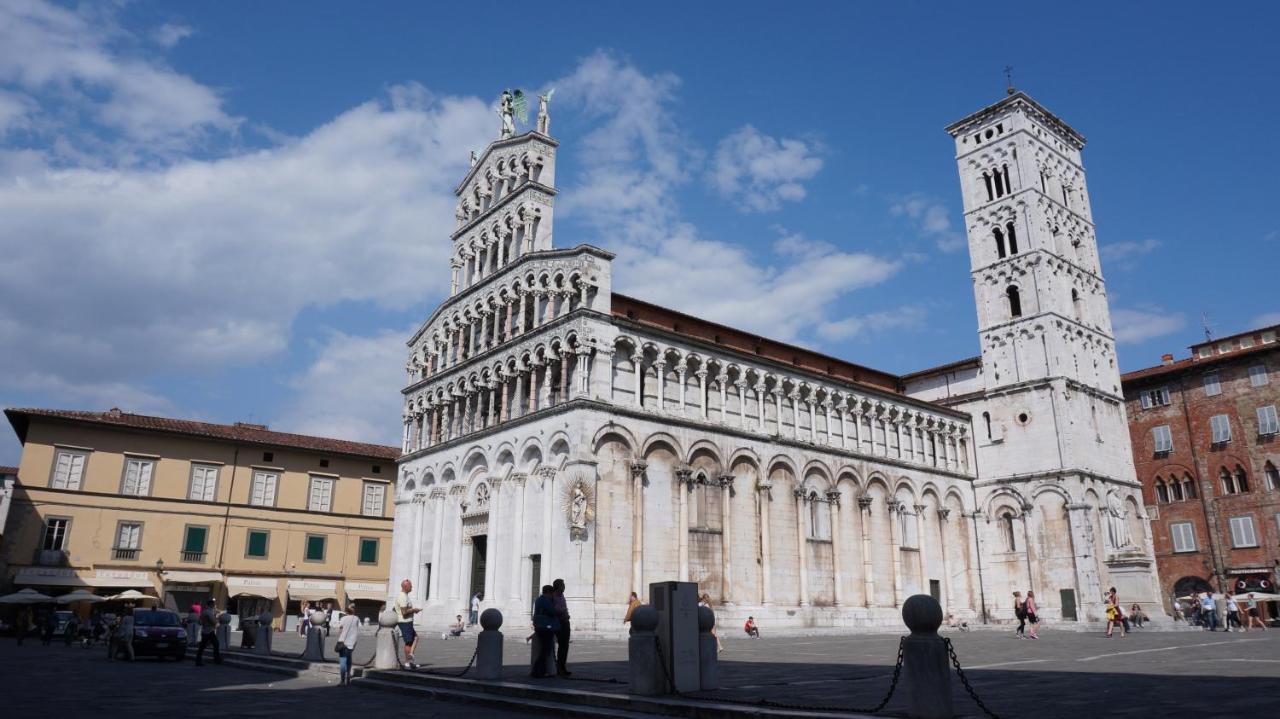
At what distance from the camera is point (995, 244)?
4500 centimetres

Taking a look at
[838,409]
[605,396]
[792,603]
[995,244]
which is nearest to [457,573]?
[605,396]

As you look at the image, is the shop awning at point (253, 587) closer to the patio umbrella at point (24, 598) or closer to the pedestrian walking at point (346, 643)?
the patio umbrella at point (24, 598)

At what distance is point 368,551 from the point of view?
147 feet

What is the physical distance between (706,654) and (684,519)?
17387mm

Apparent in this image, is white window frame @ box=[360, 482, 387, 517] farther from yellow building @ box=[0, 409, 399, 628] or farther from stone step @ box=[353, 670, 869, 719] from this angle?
stone step @ box=[353, 670, 869, 719]

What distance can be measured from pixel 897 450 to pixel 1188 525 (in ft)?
57.3

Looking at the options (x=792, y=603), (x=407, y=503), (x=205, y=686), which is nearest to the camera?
(x=205, y=686)

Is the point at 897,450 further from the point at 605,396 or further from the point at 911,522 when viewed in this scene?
the point at 605,396

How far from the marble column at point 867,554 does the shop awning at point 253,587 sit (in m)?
27.9

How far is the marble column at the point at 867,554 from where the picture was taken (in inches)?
1366

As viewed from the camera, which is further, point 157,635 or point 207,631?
point 157,635

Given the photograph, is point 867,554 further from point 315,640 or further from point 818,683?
point 818,683

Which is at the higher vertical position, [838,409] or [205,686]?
[838,409]

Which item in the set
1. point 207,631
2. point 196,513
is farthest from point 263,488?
point 207,631
